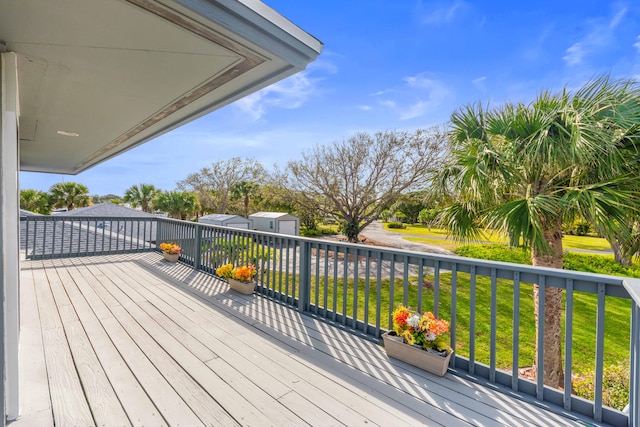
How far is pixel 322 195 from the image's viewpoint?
13914 mm

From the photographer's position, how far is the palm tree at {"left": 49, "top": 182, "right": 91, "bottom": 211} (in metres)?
22.5

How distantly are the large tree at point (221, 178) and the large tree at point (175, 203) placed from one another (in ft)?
7.94

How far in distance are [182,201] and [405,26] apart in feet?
69.4

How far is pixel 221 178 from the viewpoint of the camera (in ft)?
85.5

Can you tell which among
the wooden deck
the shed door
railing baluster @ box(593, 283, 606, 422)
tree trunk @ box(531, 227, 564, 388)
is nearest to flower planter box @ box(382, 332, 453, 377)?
the wooden deck

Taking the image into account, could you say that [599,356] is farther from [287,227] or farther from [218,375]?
[287,227]

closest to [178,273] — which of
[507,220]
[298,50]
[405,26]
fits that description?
[298,50]

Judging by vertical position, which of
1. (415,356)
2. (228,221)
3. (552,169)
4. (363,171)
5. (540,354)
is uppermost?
(363,171)

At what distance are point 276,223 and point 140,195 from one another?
1597 centimetres

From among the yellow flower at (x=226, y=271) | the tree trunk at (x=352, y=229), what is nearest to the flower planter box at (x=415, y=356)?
the yellow flower at (x=226, y=271)

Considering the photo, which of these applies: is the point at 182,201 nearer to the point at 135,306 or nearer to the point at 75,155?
the point at 75,155

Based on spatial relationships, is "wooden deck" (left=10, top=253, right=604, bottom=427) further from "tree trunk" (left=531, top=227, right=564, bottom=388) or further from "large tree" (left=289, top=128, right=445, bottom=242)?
"large tree" (left=289, top=128, right=445, bottom=242)

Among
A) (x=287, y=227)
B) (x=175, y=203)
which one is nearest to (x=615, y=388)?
(x=287, y=227)

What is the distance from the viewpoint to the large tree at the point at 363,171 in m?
12.2
